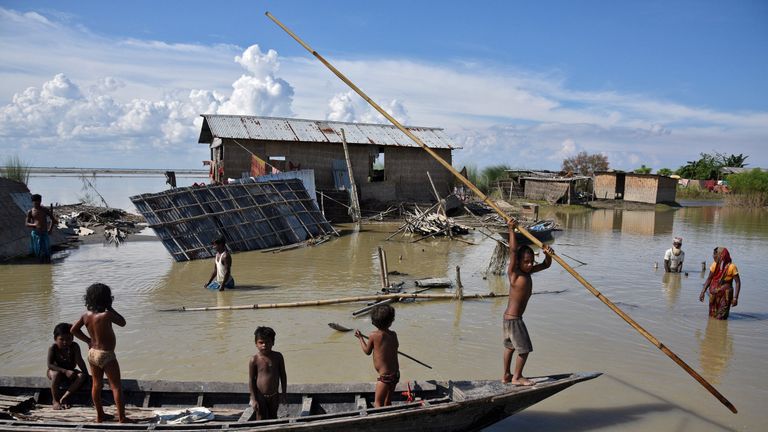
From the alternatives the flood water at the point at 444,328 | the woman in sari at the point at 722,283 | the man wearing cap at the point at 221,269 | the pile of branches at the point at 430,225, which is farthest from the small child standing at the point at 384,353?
the pile of branches at the point at 430,225

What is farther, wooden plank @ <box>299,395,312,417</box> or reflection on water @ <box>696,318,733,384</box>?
reflection on water @ <box>696,318,733,384</box>

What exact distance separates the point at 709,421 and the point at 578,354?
1776 mm

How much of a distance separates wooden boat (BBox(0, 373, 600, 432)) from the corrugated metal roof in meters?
15.7

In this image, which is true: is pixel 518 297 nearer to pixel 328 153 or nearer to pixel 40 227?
pixel 40 227

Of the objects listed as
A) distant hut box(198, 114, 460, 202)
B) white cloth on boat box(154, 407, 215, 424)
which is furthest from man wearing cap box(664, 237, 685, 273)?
distant hut box(198, 114, 460, 202)

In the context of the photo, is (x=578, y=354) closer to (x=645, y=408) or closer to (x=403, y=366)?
(x=645, y=408)

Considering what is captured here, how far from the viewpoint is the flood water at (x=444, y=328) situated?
5512 millimetres

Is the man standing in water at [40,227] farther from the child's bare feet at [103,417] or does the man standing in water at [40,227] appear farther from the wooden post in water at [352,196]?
the wooden post in water at [352,196]

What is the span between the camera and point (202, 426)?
3797 millimetres

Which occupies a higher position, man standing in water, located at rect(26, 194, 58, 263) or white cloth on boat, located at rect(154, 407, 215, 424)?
man standing in water, located at rect(26, 194, 58, 263)

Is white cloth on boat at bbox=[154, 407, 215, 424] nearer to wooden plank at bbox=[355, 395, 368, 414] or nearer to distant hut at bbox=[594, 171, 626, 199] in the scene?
wooden plank at bbox=[355, 395, 368, 414]

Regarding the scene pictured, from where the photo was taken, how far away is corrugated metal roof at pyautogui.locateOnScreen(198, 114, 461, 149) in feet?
65.6

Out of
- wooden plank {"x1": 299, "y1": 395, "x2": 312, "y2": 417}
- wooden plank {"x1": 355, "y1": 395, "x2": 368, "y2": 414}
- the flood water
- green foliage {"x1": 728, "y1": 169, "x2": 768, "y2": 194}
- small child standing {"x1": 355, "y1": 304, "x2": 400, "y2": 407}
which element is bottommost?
the flood water

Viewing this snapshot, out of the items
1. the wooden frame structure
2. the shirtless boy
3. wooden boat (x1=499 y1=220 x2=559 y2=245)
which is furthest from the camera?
wooden boat (x1=499 y1=220 x2=559 y2=245)
